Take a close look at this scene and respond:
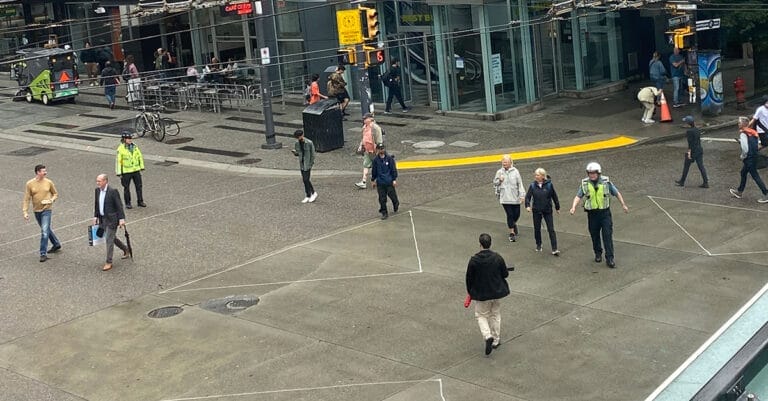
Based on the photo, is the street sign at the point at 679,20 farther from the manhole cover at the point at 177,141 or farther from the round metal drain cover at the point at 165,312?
the round metal drain cover at the point at 165,312

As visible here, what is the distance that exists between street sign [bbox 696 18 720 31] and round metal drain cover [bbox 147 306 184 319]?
16779 millimetres

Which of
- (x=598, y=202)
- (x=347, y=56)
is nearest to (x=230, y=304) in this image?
(x=598, y=202)

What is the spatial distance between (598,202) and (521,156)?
8628 mm

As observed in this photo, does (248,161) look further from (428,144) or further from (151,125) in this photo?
(151,125)

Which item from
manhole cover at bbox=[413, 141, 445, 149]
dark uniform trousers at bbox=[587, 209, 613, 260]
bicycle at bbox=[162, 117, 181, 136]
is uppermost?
bicycle at bbox=[162, 117, 181, 136]

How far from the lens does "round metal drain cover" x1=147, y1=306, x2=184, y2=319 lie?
1404cm

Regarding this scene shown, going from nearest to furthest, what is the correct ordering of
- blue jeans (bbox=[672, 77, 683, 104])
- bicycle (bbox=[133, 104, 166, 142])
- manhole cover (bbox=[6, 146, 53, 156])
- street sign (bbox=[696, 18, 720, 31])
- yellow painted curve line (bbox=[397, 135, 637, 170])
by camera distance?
yellow painted curve line (bbox=[397, 135, 637, 170]) → street sign (bbox=[696, 18, 720, 31]) → blue jeans (bbox=[672, 77, 683, 104]) → manhole cover (bbox=[6, 146, 53, 156]) → bicycle (bbox=[133, 104, 166, 142])

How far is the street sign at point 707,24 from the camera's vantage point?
82.4ft

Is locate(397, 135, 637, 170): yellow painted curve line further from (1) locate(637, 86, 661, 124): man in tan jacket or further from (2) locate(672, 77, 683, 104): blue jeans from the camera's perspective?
(2) locate(672, 77, 683, 104): blue jeans

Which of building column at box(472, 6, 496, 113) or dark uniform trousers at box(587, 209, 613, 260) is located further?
building column at box(472, 6, 496, 113)

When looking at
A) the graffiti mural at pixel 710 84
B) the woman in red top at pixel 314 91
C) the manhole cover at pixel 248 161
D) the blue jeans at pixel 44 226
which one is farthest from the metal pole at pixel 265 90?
the graffiti mural at pixel 710 84

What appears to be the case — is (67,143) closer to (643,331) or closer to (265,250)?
(265,250)

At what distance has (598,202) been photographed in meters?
14.4

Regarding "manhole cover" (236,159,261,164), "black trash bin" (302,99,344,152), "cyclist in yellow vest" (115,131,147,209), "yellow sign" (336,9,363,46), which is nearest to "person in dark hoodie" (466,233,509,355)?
"cyclist in yellow vest" (115,131,147,209)
